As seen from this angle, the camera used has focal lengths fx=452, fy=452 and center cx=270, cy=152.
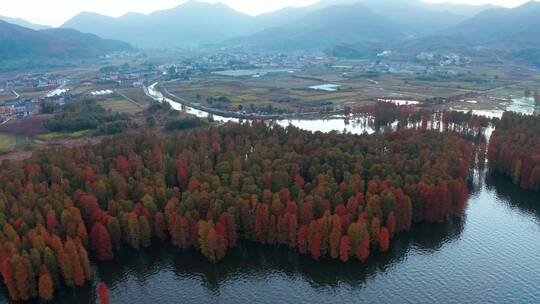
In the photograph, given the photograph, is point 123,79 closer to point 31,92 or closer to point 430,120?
point 31,92

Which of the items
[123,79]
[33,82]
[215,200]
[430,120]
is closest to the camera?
[215,200]

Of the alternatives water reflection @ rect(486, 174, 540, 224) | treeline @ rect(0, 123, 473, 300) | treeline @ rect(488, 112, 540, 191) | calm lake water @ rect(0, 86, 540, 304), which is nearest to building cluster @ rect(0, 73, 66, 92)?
treeline @ rect(0, 123, 473, 300)

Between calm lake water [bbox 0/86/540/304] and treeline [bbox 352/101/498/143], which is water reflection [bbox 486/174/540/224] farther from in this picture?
treeline [bbox 352/101/498/143]

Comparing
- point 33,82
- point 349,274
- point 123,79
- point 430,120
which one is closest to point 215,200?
point 349,274

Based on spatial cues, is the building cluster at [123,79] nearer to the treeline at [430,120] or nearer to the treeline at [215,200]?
the treeline at [430,120]

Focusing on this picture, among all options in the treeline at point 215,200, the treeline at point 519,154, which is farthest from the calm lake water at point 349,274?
the treeline at point 519,154

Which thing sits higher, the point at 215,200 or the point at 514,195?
the point at 215,200

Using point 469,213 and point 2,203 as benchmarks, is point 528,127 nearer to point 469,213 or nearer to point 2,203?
point 469,213
